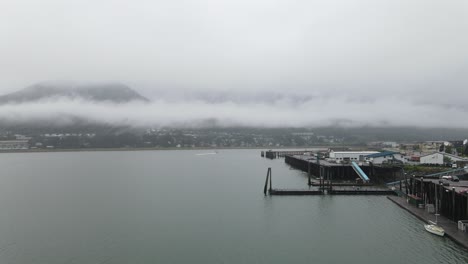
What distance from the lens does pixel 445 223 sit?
19.6 meters

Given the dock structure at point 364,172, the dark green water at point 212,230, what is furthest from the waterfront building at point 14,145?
the dock structure at point 364,172

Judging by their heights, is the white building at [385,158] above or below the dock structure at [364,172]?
above

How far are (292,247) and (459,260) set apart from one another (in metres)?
7.36

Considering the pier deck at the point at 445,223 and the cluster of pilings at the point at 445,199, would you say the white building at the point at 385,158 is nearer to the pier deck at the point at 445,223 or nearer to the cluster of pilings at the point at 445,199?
the pier deck at the point at 445,223

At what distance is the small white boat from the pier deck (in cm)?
22

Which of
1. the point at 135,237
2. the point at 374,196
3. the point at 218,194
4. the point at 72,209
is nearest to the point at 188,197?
the point at 218,194

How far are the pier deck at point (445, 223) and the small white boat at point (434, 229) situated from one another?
0.22m

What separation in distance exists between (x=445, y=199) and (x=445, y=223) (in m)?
2.07

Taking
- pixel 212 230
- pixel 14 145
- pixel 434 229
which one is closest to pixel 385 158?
pixel 434 229

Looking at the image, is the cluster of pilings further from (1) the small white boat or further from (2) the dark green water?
(2) the dark green water

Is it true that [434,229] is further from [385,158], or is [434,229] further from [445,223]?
[385,158]

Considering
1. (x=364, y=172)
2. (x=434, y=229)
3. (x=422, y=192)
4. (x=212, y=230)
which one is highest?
(x=422, y=192)

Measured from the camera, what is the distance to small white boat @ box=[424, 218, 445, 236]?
59.5 feet

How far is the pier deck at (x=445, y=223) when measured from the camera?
16.9 metres
